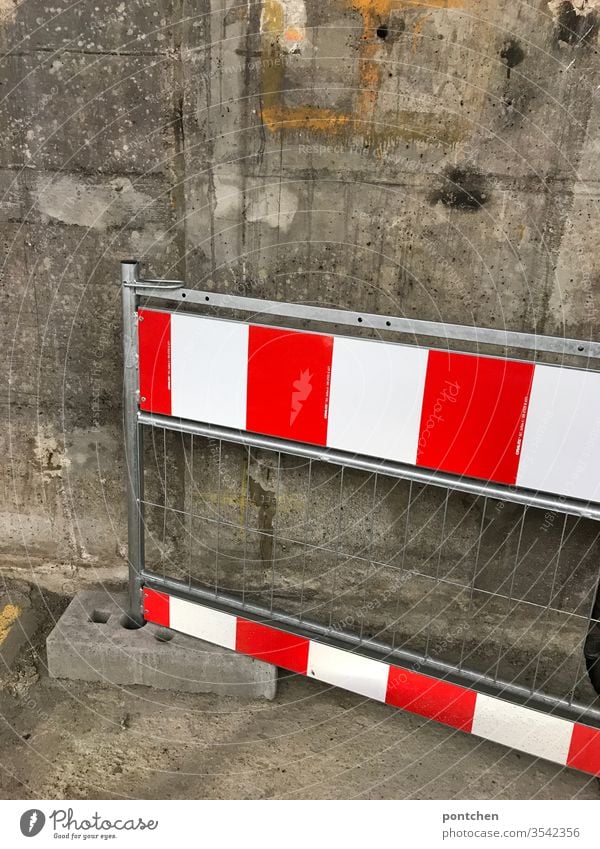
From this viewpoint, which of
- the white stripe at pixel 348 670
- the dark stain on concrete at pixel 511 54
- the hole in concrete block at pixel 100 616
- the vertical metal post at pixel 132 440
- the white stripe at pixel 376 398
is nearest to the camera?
the dark stain on concrete at pixel 511 54

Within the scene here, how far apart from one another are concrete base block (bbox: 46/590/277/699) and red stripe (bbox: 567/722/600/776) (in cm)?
137

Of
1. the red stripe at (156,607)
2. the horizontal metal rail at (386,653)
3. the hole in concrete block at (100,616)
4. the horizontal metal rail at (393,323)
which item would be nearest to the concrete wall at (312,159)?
the horizontal metal rail at (393,323)

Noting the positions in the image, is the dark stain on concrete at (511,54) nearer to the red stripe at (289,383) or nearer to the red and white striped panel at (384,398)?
the red and white striped panel at (384,398)

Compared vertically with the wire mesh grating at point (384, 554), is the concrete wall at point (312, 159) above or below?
above

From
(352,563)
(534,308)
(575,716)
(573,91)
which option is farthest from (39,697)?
(573,91)

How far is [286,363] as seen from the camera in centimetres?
273

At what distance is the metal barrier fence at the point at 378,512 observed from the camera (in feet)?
8.27

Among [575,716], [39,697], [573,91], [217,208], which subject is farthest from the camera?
[39,697]

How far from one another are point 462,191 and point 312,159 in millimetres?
647

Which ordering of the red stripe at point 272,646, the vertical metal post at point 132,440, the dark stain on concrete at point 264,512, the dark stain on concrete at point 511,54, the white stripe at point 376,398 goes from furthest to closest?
the dark stain on concrete at point 264,512 < the red stripe at point 272,646 < the vertical metal post at point 132,440 < the white stripe at point 376,398 < the dark stain on concrete at point 511,54

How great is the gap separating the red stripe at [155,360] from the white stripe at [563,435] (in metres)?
1.58

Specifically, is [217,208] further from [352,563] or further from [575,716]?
[575,716]

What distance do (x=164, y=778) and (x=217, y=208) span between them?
2.51 meters
